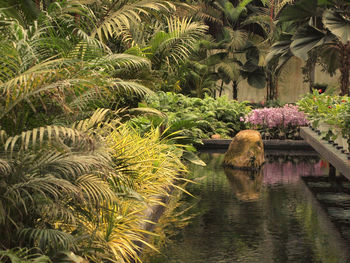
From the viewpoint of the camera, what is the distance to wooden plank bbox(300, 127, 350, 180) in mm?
8344

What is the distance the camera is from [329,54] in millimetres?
19984

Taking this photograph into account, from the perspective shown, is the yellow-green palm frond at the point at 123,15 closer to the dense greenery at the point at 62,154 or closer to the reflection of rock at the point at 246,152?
the dense greenery at the point at 62,154

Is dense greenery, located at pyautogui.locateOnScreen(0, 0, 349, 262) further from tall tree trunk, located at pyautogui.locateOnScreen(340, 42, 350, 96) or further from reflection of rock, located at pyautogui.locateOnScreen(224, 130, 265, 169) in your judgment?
tall tree trunk, located at pyautogui.locateOnScreen(340, 42, 350, 96)

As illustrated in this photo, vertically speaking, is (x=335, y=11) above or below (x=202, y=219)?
above

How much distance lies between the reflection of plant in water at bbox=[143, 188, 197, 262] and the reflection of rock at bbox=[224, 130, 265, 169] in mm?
3283

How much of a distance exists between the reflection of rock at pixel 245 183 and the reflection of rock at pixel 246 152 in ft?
0.75

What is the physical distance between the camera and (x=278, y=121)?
59.0ft

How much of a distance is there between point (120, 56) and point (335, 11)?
412 inches

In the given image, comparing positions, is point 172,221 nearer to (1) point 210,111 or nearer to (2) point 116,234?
(2) point 116,234

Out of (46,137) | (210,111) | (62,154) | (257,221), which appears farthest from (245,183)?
(210,111)

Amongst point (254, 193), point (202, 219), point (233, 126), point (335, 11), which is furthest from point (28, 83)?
point (233, 126)

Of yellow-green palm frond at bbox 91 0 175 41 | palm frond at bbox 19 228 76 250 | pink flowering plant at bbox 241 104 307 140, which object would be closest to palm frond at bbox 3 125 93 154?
palm frond at bbox 19 228 76 250

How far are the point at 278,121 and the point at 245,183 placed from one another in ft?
22.9

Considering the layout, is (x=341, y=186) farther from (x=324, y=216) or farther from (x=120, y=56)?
(x=120, y=56)
